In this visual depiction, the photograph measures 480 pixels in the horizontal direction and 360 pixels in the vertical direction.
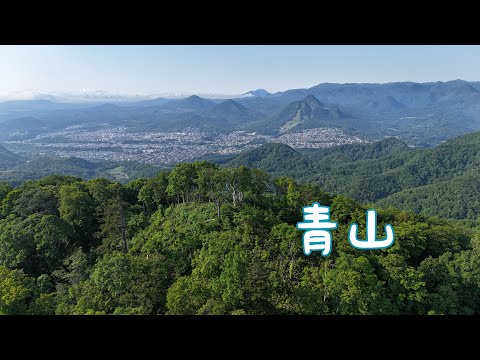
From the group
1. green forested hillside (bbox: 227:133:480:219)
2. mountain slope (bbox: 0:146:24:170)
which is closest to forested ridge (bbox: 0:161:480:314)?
green forested hillside (bbox: 227:133:480:219)

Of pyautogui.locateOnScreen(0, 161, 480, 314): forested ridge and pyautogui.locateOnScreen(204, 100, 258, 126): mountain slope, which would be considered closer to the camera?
pyautogui.locateOnScreen(0, 161, 480, 314): forested ridge

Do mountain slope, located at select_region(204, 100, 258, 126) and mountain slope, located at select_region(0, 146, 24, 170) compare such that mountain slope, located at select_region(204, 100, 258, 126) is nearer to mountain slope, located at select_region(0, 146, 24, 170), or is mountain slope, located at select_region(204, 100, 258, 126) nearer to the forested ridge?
mountain slope, located at select_region(0, 146, 24, 170)

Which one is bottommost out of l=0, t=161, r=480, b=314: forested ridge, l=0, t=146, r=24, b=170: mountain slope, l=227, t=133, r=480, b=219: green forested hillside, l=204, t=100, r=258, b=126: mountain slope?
l=227, t=133, r=480, b=219: green forested hillside

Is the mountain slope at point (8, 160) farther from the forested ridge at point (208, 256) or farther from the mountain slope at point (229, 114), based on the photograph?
the mountain slope at point (229, 114)

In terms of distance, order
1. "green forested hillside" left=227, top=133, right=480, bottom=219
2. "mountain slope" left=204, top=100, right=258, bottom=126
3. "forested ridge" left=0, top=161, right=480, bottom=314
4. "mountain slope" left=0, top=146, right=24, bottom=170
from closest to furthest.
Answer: "forested ridge" left=0, top=161, right=480, bottom=314, "green forested hillside" left=227, top=133, right=480, bottom=219, "mountain slope" left=0, top=146, right=24, bottom=170, "mountain slope" left=204, top=100, right=258, bottom=126

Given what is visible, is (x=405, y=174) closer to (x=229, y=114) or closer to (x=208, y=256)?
(x=208, y=256)

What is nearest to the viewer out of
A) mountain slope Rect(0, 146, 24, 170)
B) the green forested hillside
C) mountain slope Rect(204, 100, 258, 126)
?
the green forested hillside
